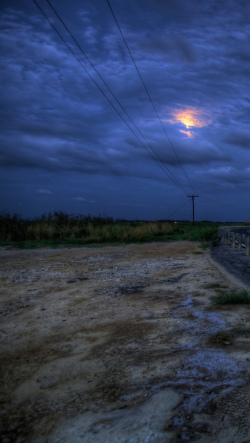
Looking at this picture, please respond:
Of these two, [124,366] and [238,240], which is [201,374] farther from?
[238,240]

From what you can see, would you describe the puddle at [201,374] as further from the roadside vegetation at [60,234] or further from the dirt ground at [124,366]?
the roadside vegetation at [60,234]

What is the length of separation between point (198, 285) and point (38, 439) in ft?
17.4

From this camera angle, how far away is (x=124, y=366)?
3414 millimetres

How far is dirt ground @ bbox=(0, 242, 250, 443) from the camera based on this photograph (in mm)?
2424

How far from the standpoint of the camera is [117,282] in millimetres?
7969

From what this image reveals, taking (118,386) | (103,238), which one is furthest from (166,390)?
(103,238)

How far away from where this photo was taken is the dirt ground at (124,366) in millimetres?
2424

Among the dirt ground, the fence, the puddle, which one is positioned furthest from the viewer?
the fence

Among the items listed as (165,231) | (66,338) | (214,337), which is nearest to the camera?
(214,337)

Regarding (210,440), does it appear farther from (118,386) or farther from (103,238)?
(103,238)

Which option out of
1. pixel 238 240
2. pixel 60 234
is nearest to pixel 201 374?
pixel 238 240

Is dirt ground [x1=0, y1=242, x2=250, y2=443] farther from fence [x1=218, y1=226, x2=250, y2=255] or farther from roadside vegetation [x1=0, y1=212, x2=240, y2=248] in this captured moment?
roadside vegetation [x1=0, y1=212, x2=240, y2=248]

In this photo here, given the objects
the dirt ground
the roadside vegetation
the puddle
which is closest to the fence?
the roadside vegetation

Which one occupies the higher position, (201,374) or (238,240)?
(238,240)
